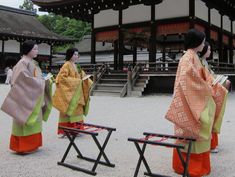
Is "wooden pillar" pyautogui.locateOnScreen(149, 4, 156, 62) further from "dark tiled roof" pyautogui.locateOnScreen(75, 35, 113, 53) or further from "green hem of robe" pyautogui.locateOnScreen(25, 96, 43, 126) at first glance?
"dark tiled roof" pyautogui.locateOnScreen(75, 35, 113, 53)

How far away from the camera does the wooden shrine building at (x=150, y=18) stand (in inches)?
601

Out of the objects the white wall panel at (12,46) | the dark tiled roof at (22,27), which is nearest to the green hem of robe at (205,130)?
the dark tiled roof at (22,27)

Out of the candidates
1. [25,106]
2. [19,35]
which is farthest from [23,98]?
[19,35]

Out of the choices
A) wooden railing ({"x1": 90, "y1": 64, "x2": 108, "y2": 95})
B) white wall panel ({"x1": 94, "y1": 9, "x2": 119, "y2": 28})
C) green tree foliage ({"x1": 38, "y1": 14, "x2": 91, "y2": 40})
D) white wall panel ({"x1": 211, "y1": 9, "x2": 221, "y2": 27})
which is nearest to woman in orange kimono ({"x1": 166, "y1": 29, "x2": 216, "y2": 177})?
wooden railing ({"x1": 90, "y1": 64, "x2": 108, "y2": 95})

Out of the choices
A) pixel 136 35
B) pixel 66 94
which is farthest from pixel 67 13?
pixel 66 94

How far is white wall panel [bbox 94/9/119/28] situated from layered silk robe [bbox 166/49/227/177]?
14365mm

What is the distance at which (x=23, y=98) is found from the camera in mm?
4691

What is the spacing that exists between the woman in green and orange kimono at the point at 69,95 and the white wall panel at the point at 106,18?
11.9 m

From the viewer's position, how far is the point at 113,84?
15.7 metres

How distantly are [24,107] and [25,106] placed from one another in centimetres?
2

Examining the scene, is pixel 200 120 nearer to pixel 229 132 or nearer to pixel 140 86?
pixel 229 132

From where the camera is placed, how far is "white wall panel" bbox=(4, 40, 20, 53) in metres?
25.8

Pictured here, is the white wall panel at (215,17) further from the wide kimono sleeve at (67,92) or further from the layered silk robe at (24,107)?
the layered silk robe at (24,107)

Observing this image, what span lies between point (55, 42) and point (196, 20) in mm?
15935
